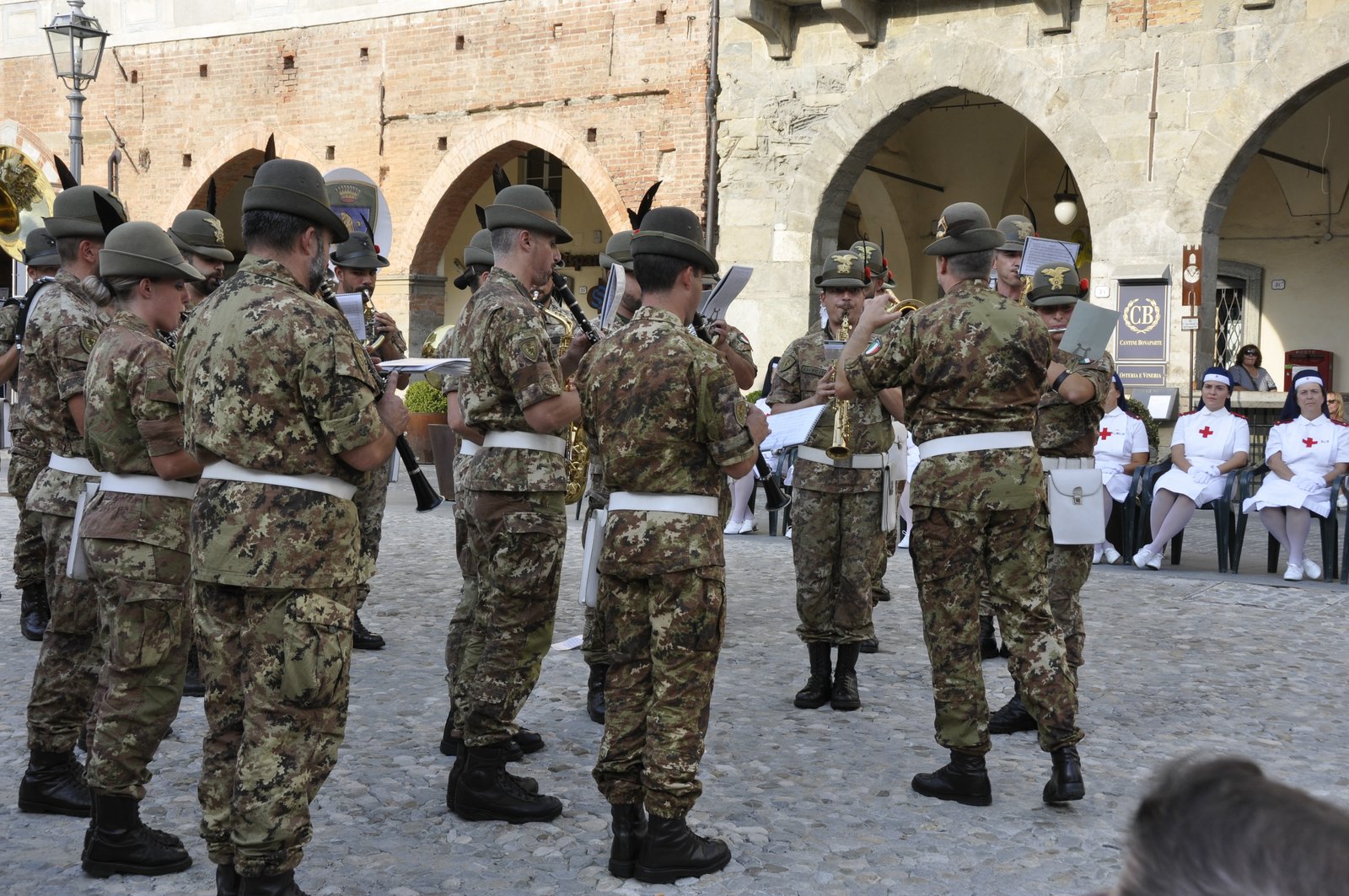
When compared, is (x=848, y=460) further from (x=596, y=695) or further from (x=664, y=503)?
(x=664, y=503)

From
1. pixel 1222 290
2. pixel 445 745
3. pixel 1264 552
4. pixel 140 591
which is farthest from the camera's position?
pixel 1222 290

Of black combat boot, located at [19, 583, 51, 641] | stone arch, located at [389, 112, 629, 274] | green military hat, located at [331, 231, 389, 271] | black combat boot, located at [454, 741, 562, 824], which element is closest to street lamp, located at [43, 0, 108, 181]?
stone arch, located at [389, 112, 629, 274]

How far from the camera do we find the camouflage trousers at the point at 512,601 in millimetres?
4453

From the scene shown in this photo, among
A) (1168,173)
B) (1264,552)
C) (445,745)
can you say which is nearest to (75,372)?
(445,745)

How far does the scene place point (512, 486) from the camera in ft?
15.0

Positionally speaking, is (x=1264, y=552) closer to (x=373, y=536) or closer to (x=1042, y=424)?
(x=1042, y=424)

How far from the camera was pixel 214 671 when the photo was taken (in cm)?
342

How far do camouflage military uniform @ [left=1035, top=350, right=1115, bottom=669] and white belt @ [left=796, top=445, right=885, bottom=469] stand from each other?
27.9 inches

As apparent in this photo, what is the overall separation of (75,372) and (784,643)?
3.89 meters

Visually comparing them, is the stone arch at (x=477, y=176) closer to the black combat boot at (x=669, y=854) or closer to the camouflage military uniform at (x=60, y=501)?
the camouflage military uniform at (x=60, y=501)

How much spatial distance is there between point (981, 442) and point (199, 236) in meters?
3.34

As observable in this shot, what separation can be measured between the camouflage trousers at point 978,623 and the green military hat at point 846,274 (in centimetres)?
211

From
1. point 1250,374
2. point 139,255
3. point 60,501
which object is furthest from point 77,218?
point 1250,374

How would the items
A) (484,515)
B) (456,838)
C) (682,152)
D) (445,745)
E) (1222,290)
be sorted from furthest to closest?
1. (1222,290)
2. (682,152)
3. (445,745)
4. (484,515)
5. (456,838)
